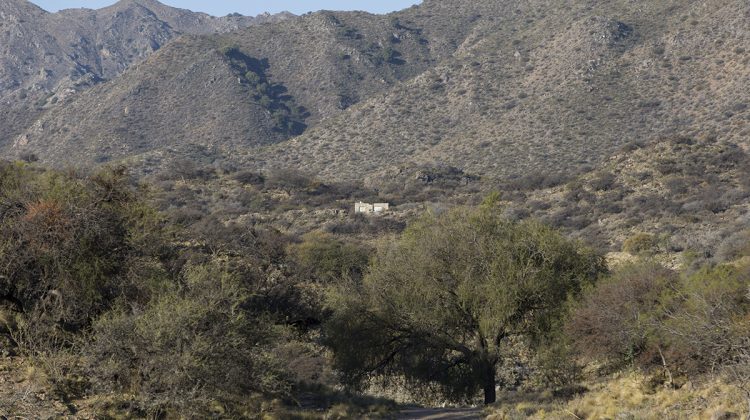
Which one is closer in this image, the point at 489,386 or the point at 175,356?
the point at 175,356

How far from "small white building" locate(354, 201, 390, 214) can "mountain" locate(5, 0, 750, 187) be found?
47.8 feet

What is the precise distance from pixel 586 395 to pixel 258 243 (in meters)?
23.4

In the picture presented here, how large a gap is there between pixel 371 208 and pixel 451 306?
41.5 metres

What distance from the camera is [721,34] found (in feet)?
292

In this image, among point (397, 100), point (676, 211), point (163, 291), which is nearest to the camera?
point (163, 291)

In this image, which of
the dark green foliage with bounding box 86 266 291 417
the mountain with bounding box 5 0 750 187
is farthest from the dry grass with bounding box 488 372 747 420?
the mountain with bounding box 5 0 750 187

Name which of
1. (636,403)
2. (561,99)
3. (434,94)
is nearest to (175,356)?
(636,403)

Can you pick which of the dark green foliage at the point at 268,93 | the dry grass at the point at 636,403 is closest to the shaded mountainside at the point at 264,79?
the dark green foliage at the point at 268,93

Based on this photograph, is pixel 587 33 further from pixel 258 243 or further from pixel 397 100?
pixel 258 243

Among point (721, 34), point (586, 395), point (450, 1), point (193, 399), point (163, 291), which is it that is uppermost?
point (450, 1)

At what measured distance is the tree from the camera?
23.0m

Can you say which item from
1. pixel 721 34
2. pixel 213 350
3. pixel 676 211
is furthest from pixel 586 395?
pixel 721 34

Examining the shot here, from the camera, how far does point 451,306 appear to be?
23250mm

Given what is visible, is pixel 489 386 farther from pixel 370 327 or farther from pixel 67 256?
pixel 67 256
